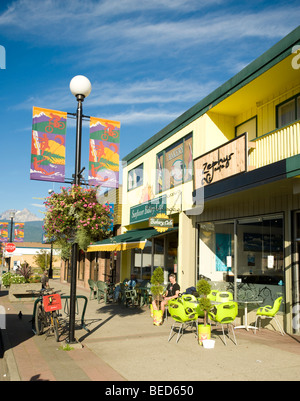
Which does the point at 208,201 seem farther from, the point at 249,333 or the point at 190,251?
the point at 249,333

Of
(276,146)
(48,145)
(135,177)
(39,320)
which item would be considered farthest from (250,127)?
(39,320)

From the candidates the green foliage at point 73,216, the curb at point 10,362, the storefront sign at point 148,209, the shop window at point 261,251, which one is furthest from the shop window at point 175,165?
the curb at point 10,362

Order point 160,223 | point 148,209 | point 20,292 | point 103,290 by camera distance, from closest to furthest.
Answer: point 160,223
point 103,290
point 148,209
point 20,292

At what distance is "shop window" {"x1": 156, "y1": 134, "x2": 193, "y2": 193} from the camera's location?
1352 centimetres

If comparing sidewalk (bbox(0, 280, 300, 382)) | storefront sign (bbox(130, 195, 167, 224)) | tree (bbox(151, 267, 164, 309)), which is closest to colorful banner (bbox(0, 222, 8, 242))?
storefront sign (bbox(130, 195, 167, 224))

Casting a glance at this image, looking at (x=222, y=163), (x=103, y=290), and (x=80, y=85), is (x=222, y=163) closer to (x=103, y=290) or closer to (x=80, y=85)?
(x=80, y=85)

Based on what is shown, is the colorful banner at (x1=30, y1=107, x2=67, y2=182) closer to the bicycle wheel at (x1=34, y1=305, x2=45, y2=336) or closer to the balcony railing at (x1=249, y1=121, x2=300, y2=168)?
the bicycle wheel at (x1=34, y1=305, x2=45, y2=336)

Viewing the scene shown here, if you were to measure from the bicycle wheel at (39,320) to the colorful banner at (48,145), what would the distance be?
3218mm

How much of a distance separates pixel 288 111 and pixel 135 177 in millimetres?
9688

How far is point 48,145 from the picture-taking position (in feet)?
28.4

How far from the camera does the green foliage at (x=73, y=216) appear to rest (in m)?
8.37

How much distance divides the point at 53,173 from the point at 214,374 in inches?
216

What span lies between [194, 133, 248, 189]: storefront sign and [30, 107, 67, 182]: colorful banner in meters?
4.43
